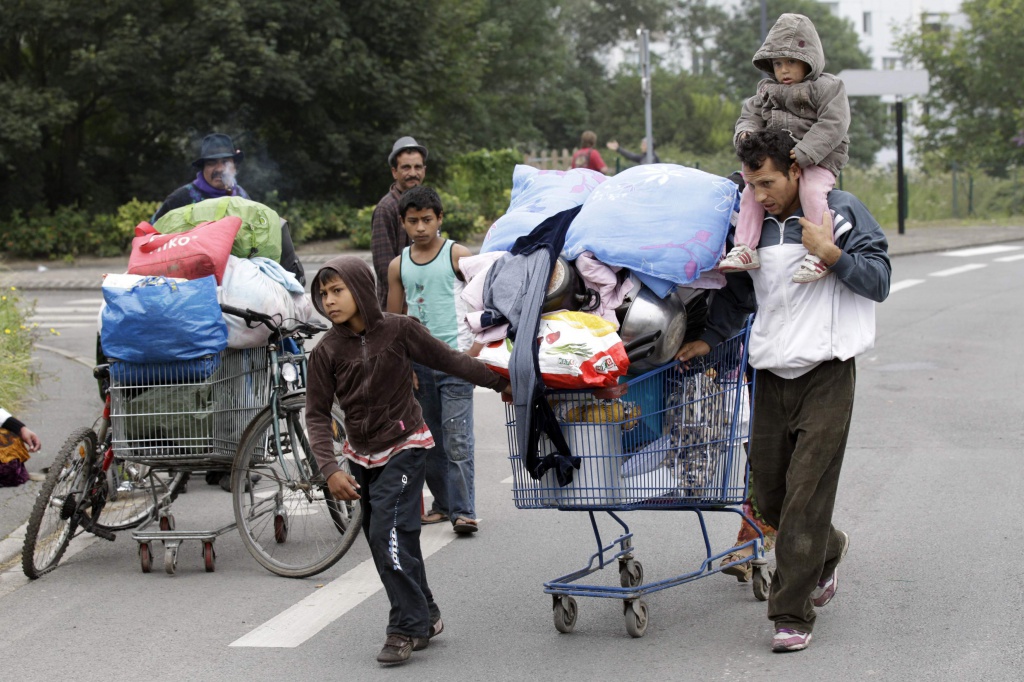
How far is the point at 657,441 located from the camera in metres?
5.16

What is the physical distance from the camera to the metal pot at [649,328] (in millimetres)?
5059

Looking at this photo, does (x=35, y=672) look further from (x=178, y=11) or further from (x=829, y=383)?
(x=178, y=11)

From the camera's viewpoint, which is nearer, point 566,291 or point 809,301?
point 809,301

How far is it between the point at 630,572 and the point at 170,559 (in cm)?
237

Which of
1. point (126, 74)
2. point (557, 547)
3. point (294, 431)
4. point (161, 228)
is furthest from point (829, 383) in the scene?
point (126, 74)

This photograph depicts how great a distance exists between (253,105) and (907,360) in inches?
745

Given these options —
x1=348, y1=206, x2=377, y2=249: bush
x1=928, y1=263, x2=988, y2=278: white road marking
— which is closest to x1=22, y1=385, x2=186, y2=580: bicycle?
x1=928, y1=263, x2=988, y2=278: white road marking

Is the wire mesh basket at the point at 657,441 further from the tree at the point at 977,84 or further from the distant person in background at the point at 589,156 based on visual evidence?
the tree at the point at 977,84

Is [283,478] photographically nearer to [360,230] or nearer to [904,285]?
[904,285]

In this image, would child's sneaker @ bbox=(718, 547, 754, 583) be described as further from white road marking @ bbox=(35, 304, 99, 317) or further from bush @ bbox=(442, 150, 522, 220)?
bush @ bbox=(442, 150, 522, 220)

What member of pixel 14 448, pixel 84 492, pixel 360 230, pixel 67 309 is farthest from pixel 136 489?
pixel 360 230

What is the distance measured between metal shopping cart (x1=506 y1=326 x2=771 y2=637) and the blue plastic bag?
190cm

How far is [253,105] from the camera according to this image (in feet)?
93.2

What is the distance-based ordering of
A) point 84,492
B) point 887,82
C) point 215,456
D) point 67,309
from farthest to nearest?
point 887,82 < point 67,309 < point 84,492 < point 215,456
